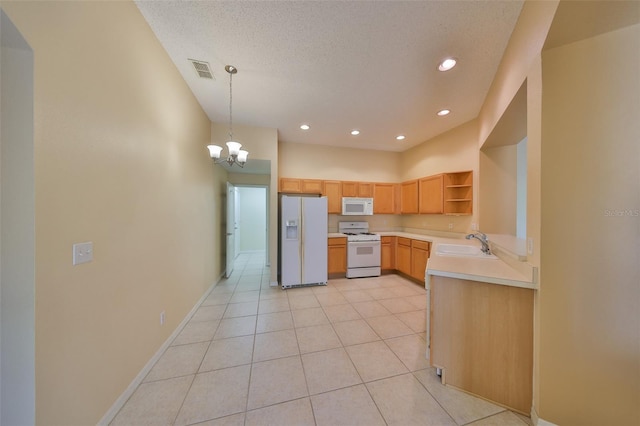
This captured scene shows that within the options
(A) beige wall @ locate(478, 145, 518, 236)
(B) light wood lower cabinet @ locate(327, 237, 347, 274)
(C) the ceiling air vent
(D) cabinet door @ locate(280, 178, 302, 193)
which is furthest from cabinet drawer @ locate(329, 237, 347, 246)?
(C) the ceiling air vent

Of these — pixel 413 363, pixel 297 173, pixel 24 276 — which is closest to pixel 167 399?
pixel 24 276

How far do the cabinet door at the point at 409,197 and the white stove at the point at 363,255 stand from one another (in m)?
0.96

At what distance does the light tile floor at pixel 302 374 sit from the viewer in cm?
140

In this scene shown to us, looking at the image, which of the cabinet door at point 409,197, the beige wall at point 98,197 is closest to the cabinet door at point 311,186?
the cabinet door at point 409,197

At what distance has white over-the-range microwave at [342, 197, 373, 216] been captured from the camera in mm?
4551

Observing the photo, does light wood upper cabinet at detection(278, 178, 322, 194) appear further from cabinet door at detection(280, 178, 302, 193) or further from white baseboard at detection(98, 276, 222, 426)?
white baseboard at detection(98, 276, 222, 426)

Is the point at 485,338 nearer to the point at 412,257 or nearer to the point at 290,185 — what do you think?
the point at 412,257

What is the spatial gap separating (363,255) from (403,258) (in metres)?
0.83

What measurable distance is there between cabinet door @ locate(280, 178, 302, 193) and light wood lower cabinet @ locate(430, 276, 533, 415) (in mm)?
3183

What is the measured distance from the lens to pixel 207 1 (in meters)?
1.52

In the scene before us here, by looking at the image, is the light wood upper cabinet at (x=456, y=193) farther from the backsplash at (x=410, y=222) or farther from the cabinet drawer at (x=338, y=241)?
the cabinet drawer at (x=338, y=241)

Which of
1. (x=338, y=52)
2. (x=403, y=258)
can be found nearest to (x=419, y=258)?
(x=403, y=258)

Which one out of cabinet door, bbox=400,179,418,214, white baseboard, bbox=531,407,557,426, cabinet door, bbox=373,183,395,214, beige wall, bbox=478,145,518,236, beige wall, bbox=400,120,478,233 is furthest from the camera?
cabinet door, bbox=373,183,395,214

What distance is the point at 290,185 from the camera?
4328 mm
